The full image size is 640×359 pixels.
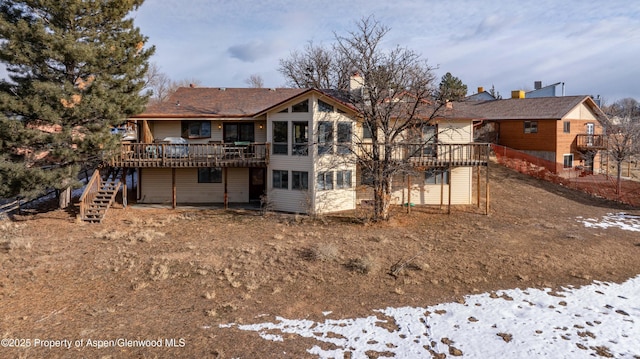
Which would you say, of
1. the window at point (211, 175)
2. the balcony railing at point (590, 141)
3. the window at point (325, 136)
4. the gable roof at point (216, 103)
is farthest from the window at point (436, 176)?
the balcony railing at point (590, 141)

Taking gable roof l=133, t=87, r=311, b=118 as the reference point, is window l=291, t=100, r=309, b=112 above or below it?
below

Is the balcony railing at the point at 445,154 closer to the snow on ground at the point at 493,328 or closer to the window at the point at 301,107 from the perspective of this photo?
the window at the point at 301,107

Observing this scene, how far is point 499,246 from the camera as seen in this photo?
15195 millimetres

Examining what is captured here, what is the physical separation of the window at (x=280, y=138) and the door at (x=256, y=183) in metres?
2.62

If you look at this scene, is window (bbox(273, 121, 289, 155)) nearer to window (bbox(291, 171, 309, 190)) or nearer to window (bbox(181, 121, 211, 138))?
window (bbox(291, 171, 309, 190))

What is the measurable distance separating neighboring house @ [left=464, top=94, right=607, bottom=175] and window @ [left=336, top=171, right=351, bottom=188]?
1451 cm

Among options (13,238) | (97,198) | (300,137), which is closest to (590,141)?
(300,137)

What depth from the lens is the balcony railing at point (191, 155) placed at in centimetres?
1972

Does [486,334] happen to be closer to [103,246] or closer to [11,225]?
[103,246]

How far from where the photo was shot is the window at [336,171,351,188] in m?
20.7

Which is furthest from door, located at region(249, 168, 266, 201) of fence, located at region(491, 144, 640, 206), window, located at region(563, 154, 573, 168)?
window, located at region(563, 154, 573, 168)

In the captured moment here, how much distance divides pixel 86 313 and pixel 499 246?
13828mm

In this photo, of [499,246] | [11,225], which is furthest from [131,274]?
[499,246]

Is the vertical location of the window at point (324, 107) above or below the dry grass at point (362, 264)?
above
